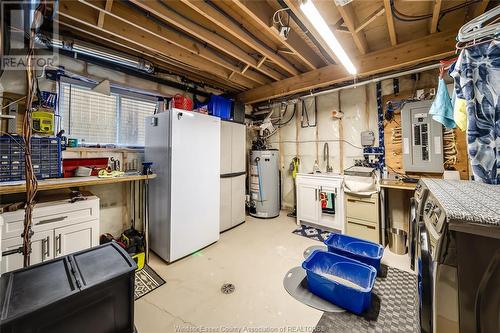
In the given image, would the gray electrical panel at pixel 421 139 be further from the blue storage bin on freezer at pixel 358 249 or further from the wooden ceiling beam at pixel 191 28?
the wooden ceiling beam at pixel 191 28

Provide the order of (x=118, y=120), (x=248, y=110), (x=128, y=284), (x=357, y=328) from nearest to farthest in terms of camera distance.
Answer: (x=128, y=284) < (x=357, y=328) < (x=118, y=120) < (x=248, y=110)

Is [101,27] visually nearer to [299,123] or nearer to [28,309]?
[28,309]

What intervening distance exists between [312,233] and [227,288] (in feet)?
6.27

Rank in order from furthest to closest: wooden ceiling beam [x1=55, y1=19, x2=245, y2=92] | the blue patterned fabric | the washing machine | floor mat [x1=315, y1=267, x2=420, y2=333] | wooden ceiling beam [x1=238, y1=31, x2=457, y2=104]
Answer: wooden ceiling beam [x1=238, y1=31, x2=457, y2=104] < wooden ceiling beam [x1=55, y1=19, x2=245, y2=92] < floor mat [x1=315, y1=267, x2=420, y2=333] < the blue patterned fabric < the washing machine

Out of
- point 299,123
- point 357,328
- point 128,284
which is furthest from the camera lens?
point 299,123

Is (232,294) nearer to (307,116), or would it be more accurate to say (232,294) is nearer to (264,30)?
(264,30)

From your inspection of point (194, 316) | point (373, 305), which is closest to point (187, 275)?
point (194, 316)

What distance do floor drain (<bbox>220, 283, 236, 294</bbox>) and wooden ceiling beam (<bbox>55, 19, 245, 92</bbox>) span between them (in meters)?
2.92

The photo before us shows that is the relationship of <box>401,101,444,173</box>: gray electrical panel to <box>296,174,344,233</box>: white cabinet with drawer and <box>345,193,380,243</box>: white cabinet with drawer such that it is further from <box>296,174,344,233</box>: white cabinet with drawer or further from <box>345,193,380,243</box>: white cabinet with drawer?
→ <box>296,174,344,233</box>: white cabinet with drawer

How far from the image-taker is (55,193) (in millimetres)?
2131

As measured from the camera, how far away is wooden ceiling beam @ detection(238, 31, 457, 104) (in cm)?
220

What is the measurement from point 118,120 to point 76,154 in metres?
0.72

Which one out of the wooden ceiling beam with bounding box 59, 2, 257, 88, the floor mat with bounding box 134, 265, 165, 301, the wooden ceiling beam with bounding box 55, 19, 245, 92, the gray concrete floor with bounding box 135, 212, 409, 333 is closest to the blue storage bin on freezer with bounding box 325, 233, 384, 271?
the gray concrete floor with bounding box 135, 212, 409, 333

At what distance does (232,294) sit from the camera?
1.92m
